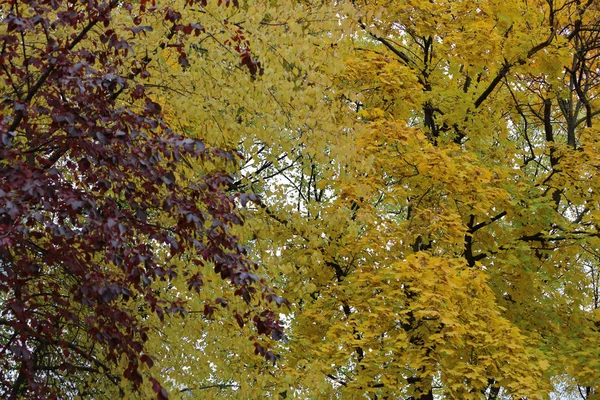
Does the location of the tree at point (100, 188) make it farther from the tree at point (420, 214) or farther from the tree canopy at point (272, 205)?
the tree at point (420, 214)

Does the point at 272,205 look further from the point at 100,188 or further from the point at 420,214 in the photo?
the point at 100,188

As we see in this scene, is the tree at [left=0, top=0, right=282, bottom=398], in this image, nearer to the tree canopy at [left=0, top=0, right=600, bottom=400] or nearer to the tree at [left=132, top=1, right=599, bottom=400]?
the tree canopy at [left=0, top=0, right=600, bottom=400]

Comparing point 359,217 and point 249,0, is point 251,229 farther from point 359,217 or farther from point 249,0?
point 249,0

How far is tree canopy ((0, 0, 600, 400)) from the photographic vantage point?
17.3 ft

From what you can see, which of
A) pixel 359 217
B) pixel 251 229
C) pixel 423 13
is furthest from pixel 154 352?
pixel 423 13

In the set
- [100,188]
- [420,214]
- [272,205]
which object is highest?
[272,205]

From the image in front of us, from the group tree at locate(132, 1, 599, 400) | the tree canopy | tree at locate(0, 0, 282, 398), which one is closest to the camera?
tree at locate(0, 0, 282, 398)

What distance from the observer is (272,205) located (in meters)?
10.9

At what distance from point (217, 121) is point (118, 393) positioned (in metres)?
2.69

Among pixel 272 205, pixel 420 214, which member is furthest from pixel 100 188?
pixel 272 205

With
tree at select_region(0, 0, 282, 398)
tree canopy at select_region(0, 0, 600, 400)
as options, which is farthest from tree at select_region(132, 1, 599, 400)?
tree at select_region(0, 0, 282, 398)

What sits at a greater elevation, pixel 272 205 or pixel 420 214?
pixel 272 205

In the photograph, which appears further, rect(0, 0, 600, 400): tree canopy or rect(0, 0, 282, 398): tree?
rect(0, 0, 600, 400): tree canopy

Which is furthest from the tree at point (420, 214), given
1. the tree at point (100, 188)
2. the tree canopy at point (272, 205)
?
the tree at point (100, 188)
